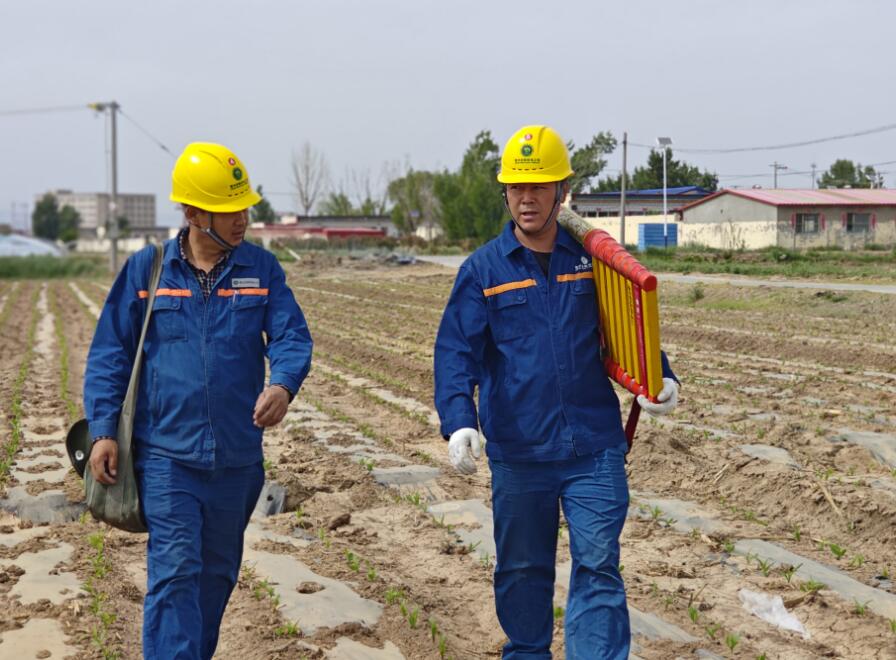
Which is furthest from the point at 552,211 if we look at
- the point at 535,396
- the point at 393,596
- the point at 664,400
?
the point at 393,596

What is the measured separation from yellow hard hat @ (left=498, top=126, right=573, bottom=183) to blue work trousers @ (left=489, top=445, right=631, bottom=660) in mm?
939

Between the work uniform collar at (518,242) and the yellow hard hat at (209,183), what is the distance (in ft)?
2.83

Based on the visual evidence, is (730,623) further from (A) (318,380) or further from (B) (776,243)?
(B) (776,243)

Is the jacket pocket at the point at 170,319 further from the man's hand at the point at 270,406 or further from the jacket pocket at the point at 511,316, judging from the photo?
the jacket pocket at the point at 511,316

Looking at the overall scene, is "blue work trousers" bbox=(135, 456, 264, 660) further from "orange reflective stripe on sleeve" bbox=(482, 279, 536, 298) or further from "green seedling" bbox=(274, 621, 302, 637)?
"orange reflective stripe on sleeve" bbox=(482, 279, 536, 298)

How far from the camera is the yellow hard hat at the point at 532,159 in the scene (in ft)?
11.7

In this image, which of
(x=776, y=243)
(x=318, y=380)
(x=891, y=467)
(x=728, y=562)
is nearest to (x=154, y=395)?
(x=728, y=562)

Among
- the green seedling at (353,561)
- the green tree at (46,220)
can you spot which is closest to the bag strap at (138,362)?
the green seedling at (353,561)

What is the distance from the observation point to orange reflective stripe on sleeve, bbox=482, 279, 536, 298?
3.54 meters

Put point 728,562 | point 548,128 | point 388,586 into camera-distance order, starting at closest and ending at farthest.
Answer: point 548,128
point 388,586
point 728,562

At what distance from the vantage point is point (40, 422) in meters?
9.16

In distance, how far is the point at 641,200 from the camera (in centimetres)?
4175

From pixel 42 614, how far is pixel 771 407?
6.56m

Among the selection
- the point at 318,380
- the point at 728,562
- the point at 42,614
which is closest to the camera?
the point at 42,614
